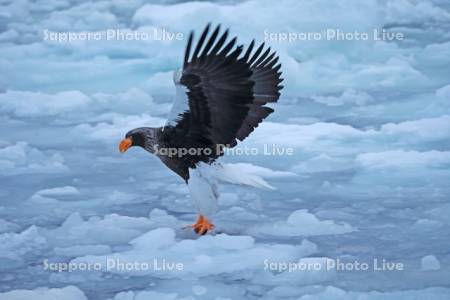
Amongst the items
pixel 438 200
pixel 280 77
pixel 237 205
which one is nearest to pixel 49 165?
pixel 237 205

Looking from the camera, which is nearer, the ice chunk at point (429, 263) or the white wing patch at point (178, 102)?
the white wing patch at point (178, 102)

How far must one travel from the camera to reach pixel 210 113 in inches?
109

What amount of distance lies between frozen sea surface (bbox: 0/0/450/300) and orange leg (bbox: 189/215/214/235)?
0.10 feet

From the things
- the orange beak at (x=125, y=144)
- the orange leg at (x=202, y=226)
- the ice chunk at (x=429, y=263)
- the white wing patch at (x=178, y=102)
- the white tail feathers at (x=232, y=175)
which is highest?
the white wing patch at (x=178, y=102)

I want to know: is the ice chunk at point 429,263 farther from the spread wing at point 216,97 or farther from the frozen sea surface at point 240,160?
the spread wing at point 216,97

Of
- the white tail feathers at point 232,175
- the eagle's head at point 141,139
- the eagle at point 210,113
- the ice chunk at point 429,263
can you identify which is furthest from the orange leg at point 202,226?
the ice chunk at point 429,263

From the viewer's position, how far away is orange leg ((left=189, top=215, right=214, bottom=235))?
9.57ft

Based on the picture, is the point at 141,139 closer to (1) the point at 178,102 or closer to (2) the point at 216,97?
(1) the point at 178,102

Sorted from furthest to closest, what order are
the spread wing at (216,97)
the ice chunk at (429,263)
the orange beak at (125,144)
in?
the orange beak at (125,144), the ice chunk at (429,263), the spread wing at (216,97)

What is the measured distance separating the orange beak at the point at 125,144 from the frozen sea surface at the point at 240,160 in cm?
16

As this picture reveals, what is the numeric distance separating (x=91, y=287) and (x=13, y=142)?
0.73m

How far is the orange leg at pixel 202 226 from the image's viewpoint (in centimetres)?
292

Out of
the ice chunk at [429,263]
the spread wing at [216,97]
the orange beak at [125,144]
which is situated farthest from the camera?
the orange beak at [125,144]

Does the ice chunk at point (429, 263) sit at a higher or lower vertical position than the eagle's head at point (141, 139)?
lower
